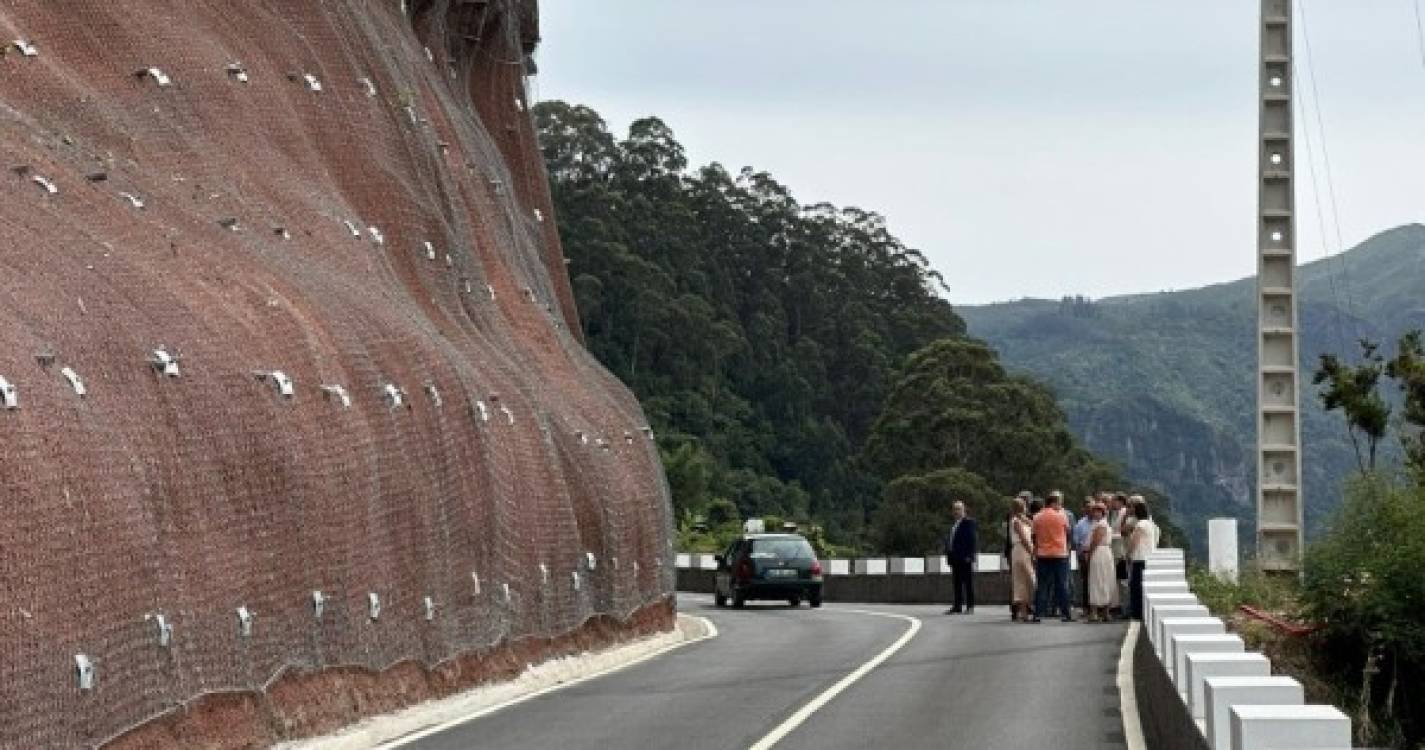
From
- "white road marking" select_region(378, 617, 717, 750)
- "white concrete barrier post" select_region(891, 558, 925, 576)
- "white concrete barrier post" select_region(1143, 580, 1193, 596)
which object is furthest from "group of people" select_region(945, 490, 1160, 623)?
"white concrete barrier post" select_region(891, 558, 925, 576)

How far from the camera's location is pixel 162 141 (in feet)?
86.7

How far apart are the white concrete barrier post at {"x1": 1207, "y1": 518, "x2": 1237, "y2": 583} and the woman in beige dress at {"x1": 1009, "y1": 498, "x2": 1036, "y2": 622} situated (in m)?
2.84

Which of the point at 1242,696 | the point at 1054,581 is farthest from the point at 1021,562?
the point at 1242,696

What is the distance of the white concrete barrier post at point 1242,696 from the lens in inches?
446

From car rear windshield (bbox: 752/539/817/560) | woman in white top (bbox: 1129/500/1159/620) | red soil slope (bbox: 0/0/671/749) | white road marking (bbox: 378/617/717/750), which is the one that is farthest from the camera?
car rear windshield (bbox: 752/539/817/560)

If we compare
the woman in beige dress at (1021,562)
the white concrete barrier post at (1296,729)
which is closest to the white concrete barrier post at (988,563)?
the woman in beige dress at (1021,562)

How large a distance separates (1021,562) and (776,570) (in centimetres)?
1294

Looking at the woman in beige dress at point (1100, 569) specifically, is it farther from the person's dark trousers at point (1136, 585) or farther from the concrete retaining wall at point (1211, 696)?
the concrete retaining wall at point (1211, 696)

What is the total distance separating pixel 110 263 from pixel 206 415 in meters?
1.35

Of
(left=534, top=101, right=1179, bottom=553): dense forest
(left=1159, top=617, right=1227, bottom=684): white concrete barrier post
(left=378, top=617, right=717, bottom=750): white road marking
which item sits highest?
(left=534, top=101, right=1179, bottom=553): dense forest

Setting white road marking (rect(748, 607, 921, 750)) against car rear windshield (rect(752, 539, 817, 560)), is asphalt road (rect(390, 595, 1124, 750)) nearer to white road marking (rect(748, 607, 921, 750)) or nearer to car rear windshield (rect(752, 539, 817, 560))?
white road marking (rect(748, 607, 921, 750))

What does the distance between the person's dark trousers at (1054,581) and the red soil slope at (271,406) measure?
210 inches

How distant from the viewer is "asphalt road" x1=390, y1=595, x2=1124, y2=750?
2098 cm

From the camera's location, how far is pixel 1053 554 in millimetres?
37938
